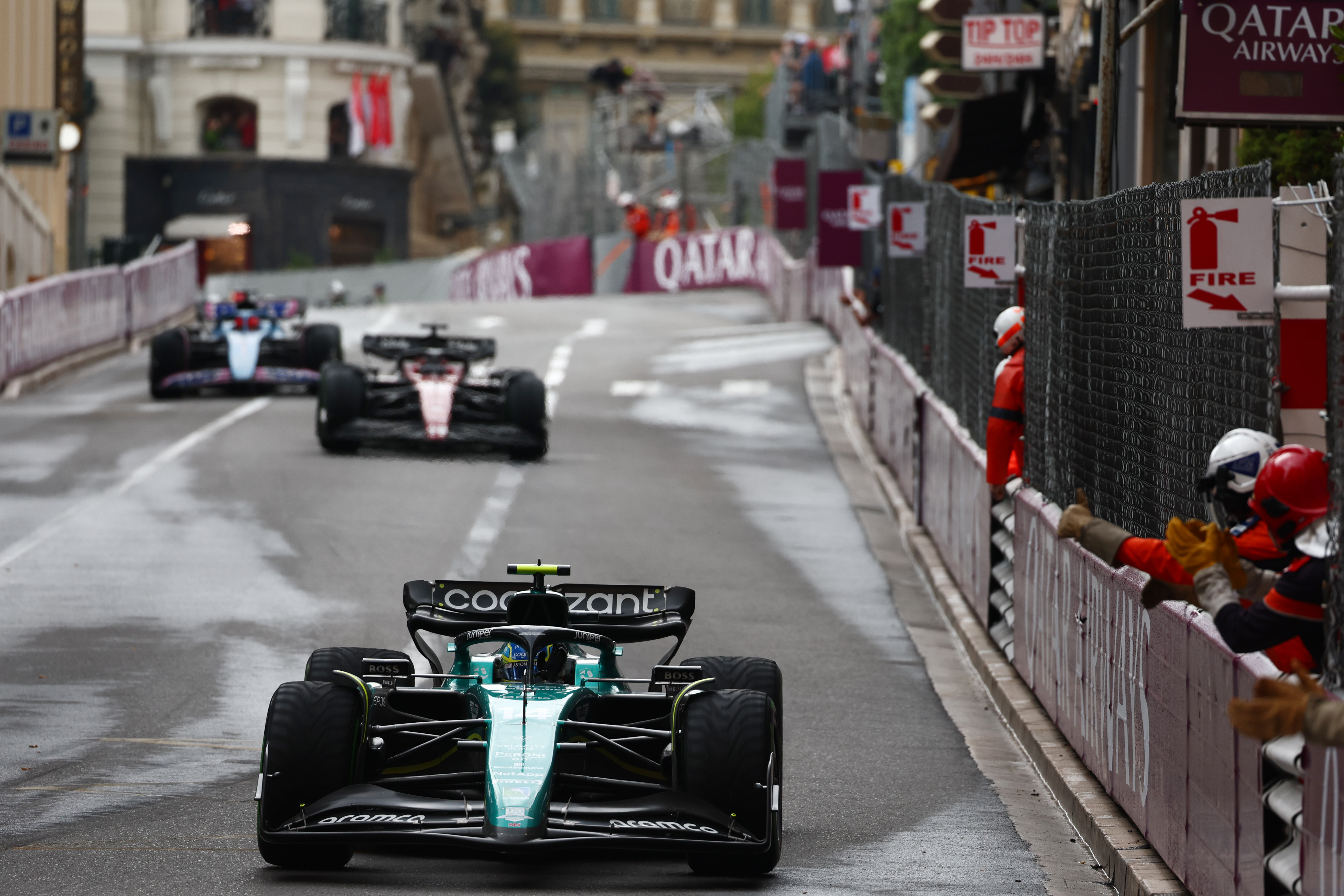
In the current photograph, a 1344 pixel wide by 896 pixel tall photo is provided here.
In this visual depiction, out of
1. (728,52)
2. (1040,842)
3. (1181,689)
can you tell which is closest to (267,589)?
(1040,842)

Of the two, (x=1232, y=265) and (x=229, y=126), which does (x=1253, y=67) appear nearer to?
(x=1232, y=265)

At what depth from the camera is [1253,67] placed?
10516 millimetres

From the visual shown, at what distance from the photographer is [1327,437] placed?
562 centimetres

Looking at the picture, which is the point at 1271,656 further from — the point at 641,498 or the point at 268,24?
the point at 268,24

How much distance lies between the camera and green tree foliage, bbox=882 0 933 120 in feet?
138

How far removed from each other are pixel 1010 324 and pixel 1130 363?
3526 mm

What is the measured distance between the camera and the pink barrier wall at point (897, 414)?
57.5 feet

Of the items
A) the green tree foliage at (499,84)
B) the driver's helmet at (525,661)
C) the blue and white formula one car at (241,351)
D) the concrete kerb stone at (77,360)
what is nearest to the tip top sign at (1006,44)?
the blue and white formula one car at (241,351)

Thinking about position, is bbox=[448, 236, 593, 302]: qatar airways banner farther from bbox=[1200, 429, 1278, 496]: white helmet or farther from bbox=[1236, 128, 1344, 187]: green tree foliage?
bbox=[1200, 429, 1278, 496]: white helmet

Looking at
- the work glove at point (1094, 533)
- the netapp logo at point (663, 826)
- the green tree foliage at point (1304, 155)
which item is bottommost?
the netapp logo at point (663, 826)

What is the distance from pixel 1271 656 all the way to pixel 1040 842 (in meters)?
2.47

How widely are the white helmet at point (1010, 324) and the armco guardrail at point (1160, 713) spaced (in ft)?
3.11

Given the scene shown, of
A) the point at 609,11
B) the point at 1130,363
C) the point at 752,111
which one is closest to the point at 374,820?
the point at 1130,363

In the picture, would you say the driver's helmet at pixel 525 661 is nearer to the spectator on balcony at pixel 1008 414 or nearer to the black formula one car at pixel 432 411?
the spectator on balcony at pixel 1008 414
